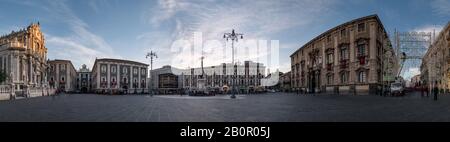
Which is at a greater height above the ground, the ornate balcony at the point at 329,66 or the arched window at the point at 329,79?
the ornate balcony at the point at 329,66

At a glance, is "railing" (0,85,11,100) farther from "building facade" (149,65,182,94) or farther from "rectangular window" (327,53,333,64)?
"building facade" (149,65,182,94)

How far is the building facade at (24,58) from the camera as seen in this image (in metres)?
47.8

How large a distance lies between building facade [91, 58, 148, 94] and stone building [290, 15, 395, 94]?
4715 cm

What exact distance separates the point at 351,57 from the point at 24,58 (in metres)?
55.6

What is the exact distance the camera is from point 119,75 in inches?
3100

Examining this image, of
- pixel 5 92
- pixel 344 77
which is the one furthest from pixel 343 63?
pixel 5 92

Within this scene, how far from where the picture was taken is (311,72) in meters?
53.7

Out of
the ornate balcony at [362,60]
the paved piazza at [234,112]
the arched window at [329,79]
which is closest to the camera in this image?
the paved piazza at [234,112]

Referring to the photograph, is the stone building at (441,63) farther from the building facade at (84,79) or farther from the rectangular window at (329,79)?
the building facade at (84,79)

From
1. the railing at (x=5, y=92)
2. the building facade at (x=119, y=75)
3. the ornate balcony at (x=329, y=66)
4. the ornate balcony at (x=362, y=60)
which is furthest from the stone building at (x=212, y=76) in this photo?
the railing at (x=5, y=92)

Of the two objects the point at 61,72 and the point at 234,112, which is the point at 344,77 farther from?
the point at 61,72

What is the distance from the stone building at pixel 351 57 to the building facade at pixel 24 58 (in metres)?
47.0
